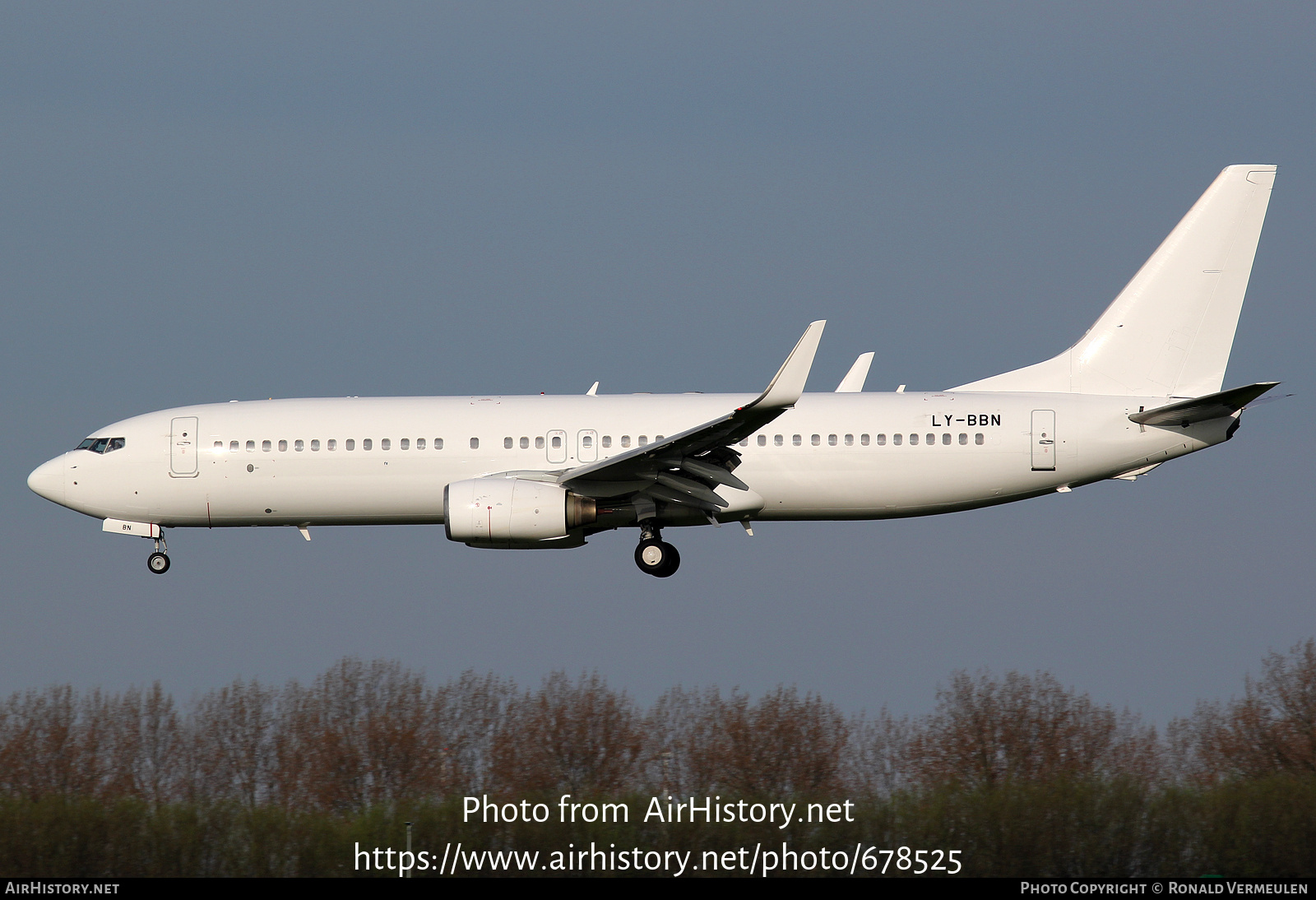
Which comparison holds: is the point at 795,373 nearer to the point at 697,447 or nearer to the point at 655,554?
the point at 697,447

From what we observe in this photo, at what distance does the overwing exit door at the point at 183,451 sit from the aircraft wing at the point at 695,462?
8013mm

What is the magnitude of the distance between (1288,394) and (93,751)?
33.3 meters

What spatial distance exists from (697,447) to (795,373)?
10.2 feet

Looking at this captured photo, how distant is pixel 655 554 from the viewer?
103 ft

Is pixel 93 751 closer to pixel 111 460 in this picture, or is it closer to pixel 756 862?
pixel 111 460

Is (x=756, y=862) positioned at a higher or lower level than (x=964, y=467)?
lower

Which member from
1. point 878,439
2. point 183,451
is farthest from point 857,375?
point 183,451

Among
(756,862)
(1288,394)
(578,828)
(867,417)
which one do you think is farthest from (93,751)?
(1288,394)

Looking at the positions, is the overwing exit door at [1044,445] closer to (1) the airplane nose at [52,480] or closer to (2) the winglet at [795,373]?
(2) the winglet at [795,373]

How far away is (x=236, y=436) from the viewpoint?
32.3 m

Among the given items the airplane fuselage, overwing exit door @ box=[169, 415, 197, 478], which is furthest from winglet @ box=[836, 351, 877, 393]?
overwing exit door @ box=[169, 415, 197, 478]

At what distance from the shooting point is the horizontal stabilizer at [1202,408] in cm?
2903

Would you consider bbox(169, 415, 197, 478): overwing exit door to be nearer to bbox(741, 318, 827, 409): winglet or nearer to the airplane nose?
the airplane nose

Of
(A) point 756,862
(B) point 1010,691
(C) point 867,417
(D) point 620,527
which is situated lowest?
(A) point 756,862
